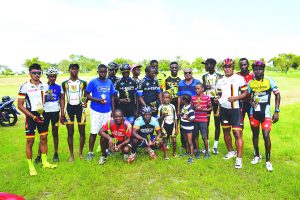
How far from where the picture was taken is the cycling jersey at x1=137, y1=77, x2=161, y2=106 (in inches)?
296

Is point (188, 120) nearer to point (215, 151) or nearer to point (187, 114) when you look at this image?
point (187, 114)

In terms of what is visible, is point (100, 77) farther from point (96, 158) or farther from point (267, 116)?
point (267, 116)

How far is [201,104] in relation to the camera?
23.7 feet

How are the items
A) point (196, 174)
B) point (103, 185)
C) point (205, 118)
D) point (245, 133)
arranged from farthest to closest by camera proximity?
point (245, 133)
point (205, 118)
point (196, 174)
point (103, 185)

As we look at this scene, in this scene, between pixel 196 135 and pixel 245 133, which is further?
pixel 245 133

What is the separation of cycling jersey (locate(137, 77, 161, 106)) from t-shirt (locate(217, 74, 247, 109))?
170 centimetres

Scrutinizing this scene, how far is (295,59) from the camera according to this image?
307ft

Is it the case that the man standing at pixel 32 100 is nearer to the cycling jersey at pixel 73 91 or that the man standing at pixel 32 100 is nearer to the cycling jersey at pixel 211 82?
the cycling jersey at pixel 73 91

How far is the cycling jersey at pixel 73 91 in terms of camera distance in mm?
6840

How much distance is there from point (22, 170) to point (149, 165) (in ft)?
9.78

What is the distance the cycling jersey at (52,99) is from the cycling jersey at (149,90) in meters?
2.08

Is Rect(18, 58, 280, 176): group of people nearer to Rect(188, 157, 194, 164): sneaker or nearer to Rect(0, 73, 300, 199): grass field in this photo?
Rect(188, 157, 194, 164): sneaker

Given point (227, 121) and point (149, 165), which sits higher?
point (227, 121)

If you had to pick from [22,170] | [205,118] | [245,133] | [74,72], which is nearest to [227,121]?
[205,118]
